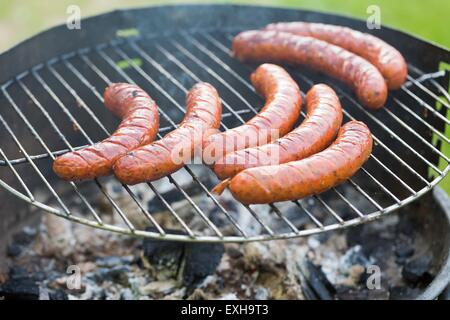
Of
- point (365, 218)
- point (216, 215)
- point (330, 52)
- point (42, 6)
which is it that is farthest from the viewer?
point (42, 6)

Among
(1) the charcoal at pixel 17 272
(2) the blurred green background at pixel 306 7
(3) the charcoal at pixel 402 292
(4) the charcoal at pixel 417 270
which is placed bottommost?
(3) the charcoal at pixel 402 292

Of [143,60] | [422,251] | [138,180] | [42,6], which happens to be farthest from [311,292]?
[42,6]


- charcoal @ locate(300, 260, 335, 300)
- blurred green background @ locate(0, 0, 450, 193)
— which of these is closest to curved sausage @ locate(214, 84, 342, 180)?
charcoal @ locate(300, 260, 335, 300)

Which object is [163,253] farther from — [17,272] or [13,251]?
[13,251]

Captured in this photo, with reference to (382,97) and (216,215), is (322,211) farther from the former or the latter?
(382,97)

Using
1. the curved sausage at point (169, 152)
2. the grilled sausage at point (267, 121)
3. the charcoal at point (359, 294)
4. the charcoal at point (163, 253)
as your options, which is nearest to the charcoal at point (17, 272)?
the charcoal at point (163, 253)

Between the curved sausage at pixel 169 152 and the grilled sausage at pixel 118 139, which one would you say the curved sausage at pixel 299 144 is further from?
the grilled sausage at pixel 118 139
